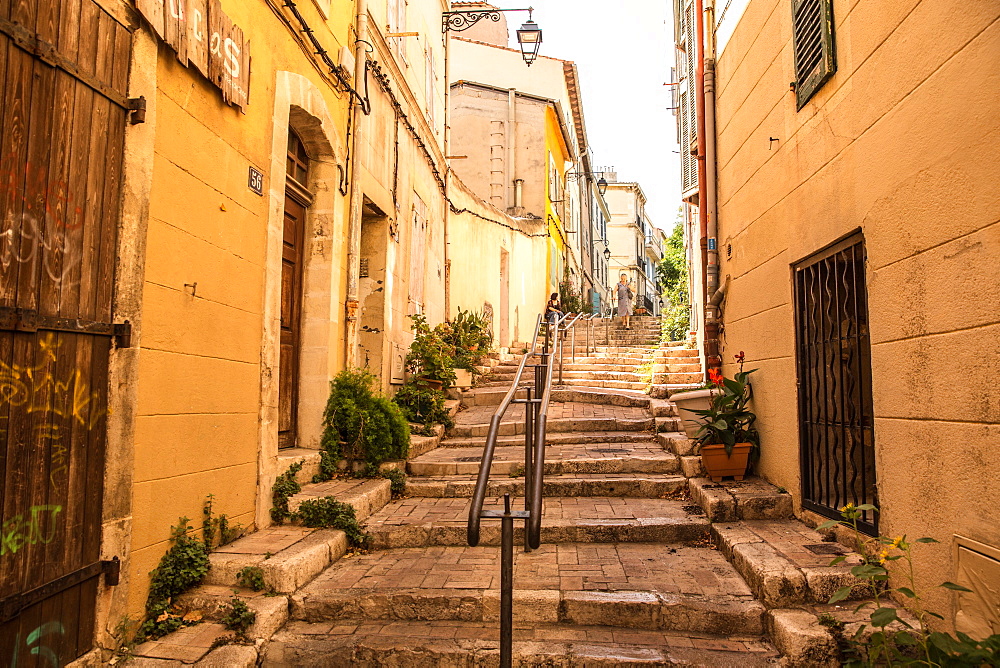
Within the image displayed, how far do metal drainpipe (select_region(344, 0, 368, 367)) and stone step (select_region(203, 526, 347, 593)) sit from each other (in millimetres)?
2122

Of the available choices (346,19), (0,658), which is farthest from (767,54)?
(0,658)

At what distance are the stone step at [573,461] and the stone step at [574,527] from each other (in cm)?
74

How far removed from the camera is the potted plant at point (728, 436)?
5.16 meters

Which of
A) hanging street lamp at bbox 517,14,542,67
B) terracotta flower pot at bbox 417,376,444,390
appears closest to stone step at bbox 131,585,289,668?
terracotta flower pot at bbox 417,376,444,390

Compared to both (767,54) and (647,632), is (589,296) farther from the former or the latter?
(647,632)

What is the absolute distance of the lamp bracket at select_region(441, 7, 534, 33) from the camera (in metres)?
8.79

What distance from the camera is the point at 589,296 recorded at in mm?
28125

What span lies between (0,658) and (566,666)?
7.57 ft

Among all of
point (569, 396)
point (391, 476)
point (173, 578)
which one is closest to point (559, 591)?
point (173, 578)

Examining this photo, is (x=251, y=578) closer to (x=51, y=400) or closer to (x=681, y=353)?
(x=51, y=400)

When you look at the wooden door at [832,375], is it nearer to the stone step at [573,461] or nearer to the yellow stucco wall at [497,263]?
the stone step at [573,461]

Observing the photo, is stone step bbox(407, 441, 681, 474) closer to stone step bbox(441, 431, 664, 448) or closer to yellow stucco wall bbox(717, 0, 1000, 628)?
stone step bbox(441, 431, 664, 448)

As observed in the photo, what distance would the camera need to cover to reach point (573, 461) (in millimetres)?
5906

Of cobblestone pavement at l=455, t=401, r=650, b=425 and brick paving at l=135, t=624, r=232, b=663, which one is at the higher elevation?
cobblestone pavement at l=455, t=401, r=650, b=425
